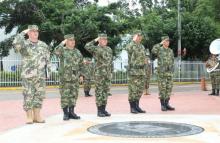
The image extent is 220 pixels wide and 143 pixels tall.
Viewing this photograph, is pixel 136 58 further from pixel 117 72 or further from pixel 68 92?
pixel 117 72

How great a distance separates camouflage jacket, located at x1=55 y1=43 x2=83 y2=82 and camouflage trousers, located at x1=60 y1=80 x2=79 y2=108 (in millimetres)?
103

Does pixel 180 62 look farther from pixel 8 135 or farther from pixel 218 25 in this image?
pixel 8 135

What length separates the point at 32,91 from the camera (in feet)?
35.2

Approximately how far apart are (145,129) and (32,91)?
7.96 ft

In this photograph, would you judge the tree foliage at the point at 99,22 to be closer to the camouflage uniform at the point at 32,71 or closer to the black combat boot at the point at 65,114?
the black combat boot at the point at 65,114

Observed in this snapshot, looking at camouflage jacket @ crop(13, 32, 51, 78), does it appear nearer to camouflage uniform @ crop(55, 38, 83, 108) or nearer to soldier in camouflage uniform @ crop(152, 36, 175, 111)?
camouflage uniform @ crop(55, 38, 83, 108)

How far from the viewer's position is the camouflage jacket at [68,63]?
1135 cm

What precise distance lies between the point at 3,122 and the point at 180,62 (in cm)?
1943

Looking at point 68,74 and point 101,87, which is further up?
point 68,74

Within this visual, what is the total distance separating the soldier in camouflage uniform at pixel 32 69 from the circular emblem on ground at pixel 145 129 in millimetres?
1396

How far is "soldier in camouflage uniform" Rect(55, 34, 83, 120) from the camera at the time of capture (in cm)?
1132

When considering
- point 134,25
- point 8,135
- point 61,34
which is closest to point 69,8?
point 61,34

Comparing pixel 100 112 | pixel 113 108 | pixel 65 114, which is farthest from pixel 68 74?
pixel 113 108

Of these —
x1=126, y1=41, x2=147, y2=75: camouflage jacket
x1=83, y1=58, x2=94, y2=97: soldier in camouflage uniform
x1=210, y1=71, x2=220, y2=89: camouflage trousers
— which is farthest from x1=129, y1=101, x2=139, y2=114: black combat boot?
x1=210, y1=71, x2=220, y2=89: camouflage trousers
